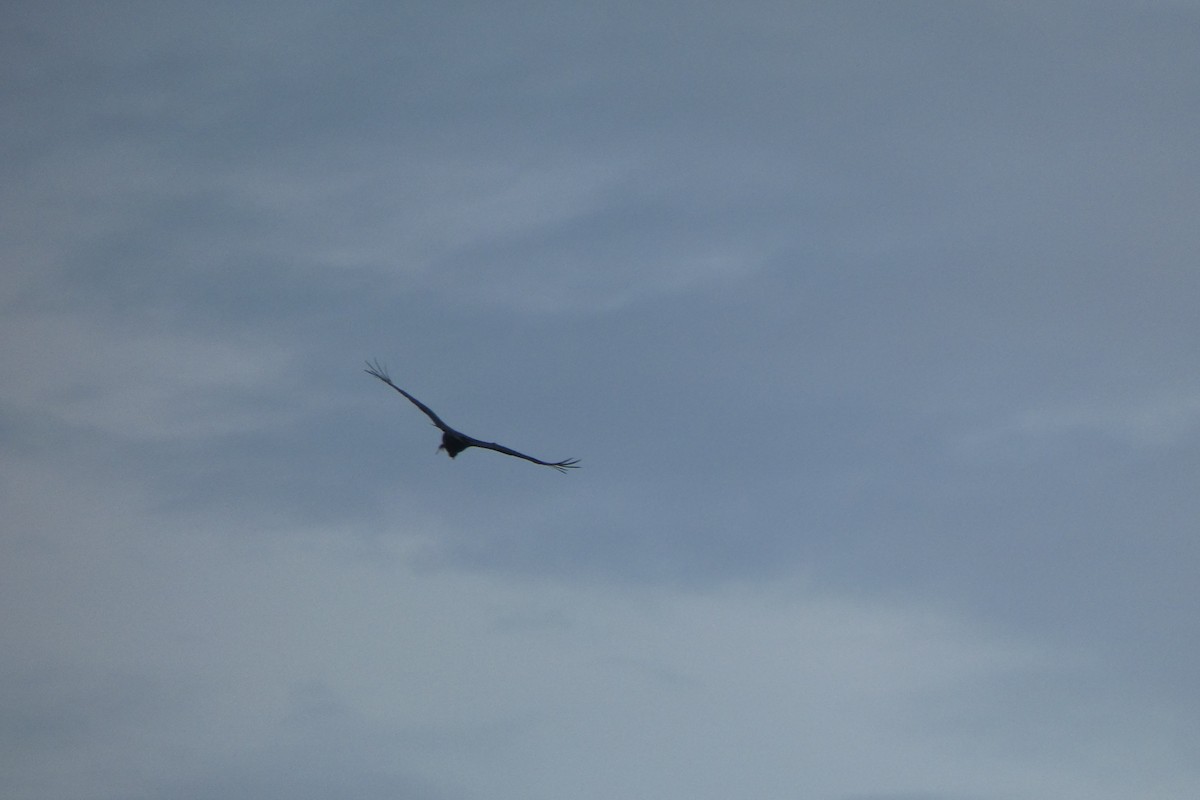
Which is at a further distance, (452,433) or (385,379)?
(452,433)

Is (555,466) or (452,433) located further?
(452,433)

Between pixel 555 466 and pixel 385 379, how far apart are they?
1098 cm

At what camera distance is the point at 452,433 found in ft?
295

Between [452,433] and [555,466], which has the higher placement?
[452,433]

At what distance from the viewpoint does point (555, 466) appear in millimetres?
79312

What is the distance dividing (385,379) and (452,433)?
9717 millimetres

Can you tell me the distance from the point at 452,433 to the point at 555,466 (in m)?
12.7

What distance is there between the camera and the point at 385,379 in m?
81.3
